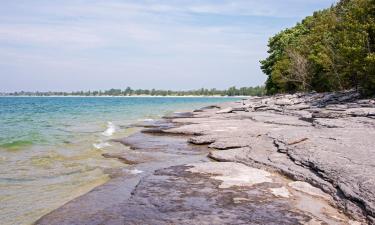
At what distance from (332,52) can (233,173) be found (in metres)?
27.9

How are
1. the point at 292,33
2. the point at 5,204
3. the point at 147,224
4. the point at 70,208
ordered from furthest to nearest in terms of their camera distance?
the point at 292,33 → the point at 5,204 → the point at 70,208 → the point at 147,224

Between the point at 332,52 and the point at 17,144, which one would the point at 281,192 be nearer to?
the point at 17,144

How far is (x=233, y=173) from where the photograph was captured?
8.38m

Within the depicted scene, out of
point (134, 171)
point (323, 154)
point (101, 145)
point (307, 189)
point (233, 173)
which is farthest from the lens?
point (101, 145)

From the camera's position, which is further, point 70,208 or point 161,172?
point 161,172

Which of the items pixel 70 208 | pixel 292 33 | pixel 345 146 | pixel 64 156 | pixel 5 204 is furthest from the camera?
pixel 292 33

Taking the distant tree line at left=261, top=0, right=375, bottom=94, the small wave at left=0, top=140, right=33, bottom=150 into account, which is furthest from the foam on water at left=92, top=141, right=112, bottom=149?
the distant tree line at left=261, top=0, right=375, bottom=94

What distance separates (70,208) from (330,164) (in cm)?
489

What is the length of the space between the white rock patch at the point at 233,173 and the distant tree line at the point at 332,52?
17807 millimetres

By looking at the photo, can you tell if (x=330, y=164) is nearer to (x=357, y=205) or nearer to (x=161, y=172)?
(x=357, y=205)

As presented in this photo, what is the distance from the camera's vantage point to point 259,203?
21.0 feet

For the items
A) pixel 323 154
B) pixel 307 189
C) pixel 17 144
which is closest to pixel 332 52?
pixel 17 144

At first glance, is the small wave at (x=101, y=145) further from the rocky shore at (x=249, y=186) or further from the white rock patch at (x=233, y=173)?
the white rock patch at (x=233, y=173)

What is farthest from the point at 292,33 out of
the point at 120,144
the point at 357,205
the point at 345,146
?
the point at 357,205
